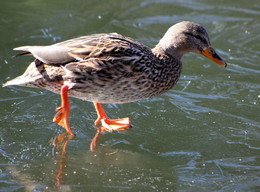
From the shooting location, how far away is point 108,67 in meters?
4.79

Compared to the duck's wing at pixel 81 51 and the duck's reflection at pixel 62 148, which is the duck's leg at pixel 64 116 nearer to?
the duck's reflection at pixel 62 148

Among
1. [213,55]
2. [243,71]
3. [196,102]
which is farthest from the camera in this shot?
[243,71]

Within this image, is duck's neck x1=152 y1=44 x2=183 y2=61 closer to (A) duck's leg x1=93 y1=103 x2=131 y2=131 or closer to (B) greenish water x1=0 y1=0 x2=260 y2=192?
(B) greenish water x1=0 y1=0 x2=260 y2=192

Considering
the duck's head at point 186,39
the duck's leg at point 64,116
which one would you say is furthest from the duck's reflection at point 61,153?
the duck's head at point 186,39

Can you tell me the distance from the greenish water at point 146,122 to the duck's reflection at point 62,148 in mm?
11

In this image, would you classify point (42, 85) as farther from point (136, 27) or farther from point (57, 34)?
point (136, 27)

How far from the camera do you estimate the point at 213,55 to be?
5348mm

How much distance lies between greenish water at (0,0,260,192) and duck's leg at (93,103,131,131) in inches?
4.0

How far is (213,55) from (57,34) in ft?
9.53

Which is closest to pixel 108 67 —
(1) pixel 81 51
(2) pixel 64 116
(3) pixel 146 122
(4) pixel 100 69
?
(4) pixel 100 69

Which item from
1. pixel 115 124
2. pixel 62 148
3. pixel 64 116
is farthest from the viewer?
pixel 115 124

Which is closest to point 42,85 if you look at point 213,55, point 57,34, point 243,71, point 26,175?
point 26,175

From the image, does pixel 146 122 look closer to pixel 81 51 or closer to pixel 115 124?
pixel 115 124

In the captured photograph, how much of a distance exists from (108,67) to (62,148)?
94cm
